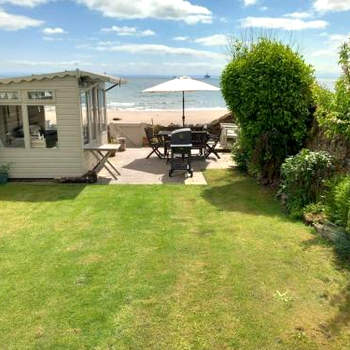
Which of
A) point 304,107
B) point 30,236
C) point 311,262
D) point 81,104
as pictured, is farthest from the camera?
point 81,104

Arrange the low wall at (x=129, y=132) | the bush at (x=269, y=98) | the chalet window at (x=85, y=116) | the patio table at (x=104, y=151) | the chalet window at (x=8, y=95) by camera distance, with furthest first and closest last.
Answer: the low wall at (x=129, y=132) < the chalet window at (x=85, y=116) < the patio table at (x=104, y=151) < the chalet window at (x=8, y=95) < the bush at (x=269, y=98)

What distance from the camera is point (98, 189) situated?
857 cm

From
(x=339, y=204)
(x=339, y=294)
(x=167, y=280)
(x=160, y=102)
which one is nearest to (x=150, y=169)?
(x=339, y=204)

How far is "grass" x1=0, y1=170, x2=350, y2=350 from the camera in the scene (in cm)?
338

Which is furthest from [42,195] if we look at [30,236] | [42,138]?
[30,236]

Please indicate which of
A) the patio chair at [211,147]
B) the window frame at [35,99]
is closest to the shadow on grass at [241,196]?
the patio chair at [211,147]

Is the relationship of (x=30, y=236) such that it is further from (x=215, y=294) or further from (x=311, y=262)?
(x=311, y=262)

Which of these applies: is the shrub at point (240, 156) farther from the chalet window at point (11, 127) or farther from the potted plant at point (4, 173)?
the potted plant at point (4, 173)

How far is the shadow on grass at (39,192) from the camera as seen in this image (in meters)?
7.92

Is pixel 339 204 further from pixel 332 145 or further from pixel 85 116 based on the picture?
pixel 85 116

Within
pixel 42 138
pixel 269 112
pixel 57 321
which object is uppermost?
pixel 269 112

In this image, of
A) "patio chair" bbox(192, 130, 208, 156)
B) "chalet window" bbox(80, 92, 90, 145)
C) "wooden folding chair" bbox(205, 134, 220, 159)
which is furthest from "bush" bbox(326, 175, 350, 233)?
"chalet window" bbox(80, 92, 90, 145)

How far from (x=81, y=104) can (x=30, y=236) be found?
437cm

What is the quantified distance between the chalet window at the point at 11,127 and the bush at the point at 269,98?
16.6 feet
